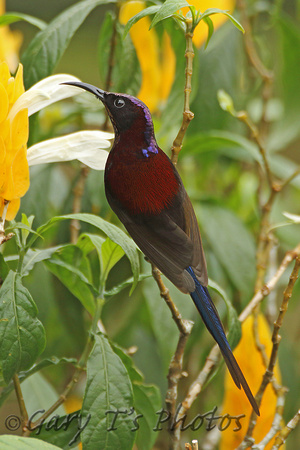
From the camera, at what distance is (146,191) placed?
1.86 feet

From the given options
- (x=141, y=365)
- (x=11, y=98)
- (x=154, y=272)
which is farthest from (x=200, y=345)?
(x=11, y=98)

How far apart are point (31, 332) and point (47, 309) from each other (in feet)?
1.17

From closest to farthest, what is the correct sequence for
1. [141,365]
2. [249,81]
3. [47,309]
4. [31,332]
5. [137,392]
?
[31,332] → [137,392] → [47,309] → [141,365] → [249,81]

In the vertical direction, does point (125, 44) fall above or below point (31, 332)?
above

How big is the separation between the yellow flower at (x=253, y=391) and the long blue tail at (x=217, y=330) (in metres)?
0.18

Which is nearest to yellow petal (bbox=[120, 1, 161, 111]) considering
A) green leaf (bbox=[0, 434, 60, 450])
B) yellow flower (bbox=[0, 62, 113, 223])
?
yellow flower (bbox=[0, 62, 113, 223])

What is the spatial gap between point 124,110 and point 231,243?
43 cm

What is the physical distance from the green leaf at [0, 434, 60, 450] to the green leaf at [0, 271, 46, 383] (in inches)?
3.0

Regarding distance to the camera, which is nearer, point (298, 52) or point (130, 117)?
point (130, 117)

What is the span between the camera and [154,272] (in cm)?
59

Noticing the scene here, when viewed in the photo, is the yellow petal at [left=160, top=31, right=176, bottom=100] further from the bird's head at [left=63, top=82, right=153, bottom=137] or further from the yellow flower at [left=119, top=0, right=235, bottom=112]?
the bird's head at [left=63, top=82, right=153, bottom=137]

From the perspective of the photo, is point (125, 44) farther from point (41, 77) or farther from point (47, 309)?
point (47, 309)

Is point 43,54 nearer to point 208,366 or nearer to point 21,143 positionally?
point 21,143

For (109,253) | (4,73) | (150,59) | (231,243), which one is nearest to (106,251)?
(109,253)
